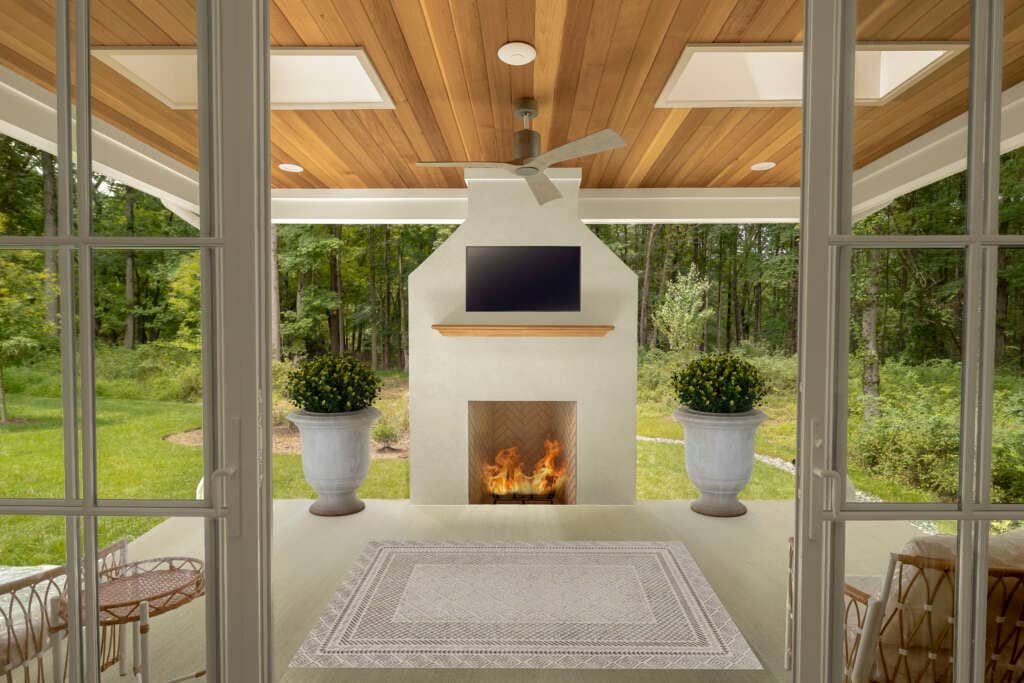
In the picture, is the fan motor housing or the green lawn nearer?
the green lawn

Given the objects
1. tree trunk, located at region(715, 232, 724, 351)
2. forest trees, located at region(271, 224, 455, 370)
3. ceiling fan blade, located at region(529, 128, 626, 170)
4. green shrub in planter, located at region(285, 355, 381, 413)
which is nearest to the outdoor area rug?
green shrub in planter, located at region(285, 355, 381, 413)

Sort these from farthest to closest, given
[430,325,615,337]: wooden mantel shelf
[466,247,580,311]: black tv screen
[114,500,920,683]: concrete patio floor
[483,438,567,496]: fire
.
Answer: [483,438,567,496]: fire < [466,247,580,311]: black tv screen < [430,325,615,337]: wooden mantel shelf < [114,500,920,683]: concrete patio floor

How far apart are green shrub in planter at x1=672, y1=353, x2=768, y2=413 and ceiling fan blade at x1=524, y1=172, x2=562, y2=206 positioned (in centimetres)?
177

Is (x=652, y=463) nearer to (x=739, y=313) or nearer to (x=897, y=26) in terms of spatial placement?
(x=739, y=313)

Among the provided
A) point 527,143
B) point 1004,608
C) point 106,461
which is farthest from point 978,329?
point 527,143

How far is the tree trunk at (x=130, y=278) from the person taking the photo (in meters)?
1.14

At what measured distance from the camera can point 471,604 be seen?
9.16ft

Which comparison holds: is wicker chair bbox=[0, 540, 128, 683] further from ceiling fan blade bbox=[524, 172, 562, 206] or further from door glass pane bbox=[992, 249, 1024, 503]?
ceiling fan blade bbox=[524, 172, 562, 206]

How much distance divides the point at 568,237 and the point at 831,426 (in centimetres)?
359

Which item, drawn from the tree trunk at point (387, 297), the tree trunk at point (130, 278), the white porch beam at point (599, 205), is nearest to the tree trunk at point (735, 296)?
the white porch beam at point (599, 205)

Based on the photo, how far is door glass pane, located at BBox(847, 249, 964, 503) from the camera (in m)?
1.15

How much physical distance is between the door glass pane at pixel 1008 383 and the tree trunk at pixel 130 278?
1681 mm

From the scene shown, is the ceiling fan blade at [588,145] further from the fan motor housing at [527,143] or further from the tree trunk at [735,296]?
the tree trunk at [735,296]

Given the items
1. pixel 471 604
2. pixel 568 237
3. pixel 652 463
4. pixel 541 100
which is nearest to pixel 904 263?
pixel 541 100
